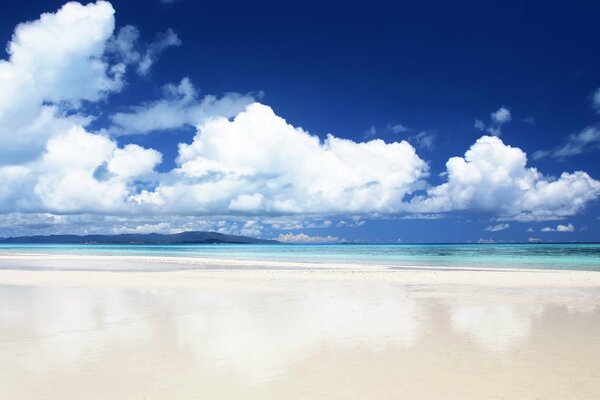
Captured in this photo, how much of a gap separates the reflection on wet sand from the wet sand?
0.12 feet

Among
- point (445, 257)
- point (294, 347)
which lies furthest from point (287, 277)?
point (445, 257)

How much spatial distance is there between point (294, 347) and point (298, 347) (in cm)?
10

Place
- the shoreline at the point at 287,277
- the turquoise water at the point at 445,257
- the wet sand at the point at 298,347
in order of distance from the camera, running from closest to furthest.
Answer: the wet sand at the point at 298,347 → the shoreline at the point at 287,277 → the turquoise water at the point at 445,257

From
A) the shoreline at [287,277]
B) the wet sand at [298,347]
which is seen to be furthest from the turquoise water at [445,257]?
the wet sand at [298,347]

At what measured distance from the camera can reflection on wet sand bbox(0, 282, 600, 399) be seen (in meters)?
8.84

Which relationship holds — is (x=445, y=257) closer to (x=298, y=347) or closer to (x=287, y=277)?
(x=287, y=277)

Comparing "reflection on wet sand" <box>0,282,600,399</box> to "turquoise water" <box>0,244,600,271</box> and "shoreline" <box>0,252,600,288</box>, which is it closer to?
"shoreline" <box>0,252,600,288</box>

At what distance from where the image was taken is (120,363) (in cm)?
1032

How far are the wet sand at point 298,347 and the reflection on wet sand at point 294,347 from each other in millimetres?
36

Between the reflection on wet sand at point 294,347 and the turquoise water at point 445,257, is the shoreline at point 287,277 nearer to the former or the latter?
the reflection on wet sand at point 294,347

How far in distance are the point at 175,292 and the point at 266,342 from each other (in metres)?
12.4

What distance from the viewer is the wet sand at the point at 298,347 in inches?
345

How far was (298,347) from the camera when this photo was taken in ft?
39.0

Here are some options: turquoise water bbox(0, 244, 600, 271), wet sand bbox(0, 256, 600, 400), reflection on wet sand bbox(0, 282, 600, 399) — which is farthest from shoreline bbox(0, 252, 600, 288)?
turquoise water bbox(0, 244, 600, 271)
